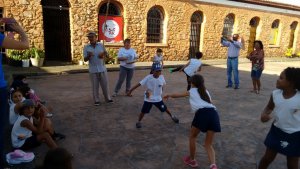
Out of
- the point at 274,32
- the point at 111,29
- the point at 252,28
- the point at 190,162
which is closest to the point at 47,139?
the point at 190,162

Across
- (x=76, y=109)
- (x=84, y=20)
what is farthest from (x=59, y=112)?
(x=84, y=20)

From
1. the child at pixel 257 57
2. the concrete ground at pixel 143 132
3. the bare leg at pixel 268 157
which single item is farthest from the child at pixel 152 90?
the child at pixel 257 57

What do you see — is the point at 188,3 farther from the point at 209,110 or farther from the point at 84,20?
the point at 209,110

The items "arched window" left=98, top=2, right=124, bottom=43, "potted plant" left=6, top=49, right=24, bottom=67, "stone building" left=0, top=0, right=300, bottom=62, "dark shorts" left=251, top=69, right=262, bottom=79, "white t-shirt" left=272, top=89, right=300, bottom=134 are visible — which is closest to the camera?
"white t-shirt" left=272, top=89, right=300, bottom=134

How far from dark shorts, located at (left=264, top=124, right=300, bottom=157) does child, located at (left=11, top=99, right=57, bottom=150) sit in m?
3.00

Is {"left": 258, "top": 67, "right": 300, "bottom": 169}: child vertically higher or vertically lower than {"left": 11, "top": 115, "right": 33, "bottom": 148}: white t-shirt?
higher

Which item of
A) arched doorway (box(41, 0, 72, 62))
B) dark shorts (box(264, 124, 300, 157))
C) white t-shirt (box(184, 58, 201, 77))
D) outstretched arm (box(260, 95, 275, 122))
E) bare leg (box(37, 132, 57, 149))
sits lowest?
bare leg (box(37, 132, 57, 149))

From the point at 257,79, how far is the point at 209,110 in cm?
572

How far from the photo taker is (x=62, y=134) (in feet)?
15.8

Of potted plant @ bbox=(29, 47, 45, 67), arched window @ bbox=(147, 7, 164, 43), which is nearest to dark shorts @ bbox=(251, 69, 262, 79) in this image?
arched window @ bbox=(147, 7, 164, 43)

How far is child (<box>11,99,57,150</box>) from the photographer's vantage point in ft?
12.9

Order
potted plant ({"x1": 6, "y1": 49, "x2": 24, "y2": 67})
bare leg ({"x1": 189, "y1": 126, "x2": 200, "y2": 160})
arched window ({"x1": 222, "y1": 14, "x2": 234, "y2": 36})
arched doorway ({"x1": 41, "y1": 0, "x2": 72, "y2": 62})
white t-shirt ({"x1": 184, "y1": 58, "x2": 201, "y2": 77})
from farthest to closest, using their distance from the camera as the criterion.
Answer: arched window ({"x1": 222, "y1": 14, "x2": 234, "y2": 36}) < arched doorway ({"x1": 41, "y1": 0, "x2": 72, "y2": 62}) < potted plant ({"x1": 6, "y1": 49, "x2": 24, "y2": 67}) < white t-shirt ({"x1": 184, "y1": 58, "x2": 201, "y2": 77}) < bare leg ({"x1": 189, "y1": 126, "x2": 200, "y2": 160})

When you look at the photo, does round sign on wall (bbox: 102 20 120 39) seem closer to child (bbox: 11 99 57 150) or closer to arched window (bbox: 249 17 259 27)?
child (bbox: 11 99 57 150)

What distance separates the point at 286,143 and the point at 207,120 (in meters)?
0.99
